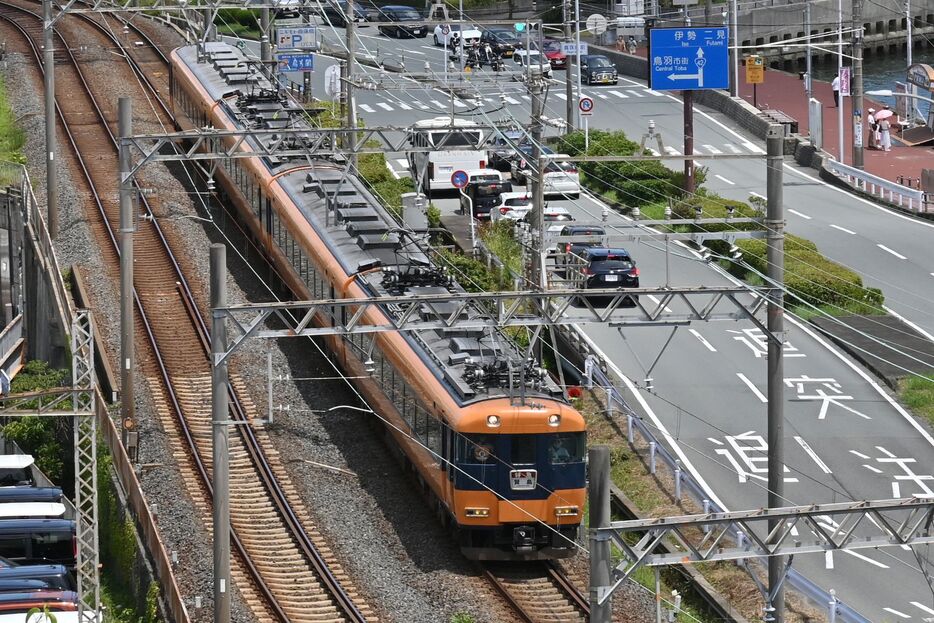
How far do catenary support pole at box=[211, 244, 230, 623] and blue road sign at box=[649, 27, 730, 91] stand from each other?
27.7 m

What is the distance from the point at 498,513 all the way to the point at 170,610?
5075 mm

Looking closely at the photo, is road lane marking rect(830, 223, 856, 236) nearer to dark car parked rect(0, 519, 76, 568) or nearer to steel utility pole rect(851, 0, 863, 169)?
steel utility pole rect(851, 0, 863, 169)

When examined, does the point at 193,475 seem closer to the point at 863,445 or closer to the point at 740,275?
the point at 863,445

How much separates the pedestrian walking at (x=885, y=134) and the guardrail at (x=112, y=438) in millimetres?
29509

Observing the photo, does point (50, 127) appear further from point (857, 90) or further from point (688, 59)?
point (857, 90)

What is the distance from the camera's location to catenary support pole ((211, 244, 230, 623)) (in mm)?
21516

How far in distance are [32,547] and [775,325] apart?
1633 centimetres

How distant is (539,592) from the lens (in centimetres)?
2558

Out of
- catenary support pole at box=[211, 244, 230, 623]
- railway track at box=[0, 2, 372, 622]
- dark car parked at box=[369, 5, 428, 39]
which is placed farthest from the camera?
dark car parked at box=[369, 5, 428, 39]

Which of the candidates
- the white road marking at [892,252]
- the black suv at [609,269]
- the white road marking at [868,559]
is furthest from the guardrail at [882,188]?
the white road marking at [868,559]

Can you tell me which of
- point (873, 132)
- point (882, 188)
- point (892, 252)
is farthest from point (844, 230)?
point (873, 132)

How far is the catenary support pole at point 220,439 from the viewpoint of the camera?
21.5m

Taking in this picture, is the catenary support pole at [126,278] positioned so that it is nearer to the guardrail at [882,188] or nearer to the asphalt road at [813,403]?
the asphalt road at [813,403]

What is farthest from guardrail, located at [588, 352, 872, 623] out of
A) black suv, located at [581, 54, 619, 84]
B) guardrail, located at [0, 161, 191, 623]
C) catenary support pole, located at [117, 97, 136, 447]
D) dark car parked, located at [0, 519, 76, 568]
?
black suv, located at [581, 54, 619, 84]
